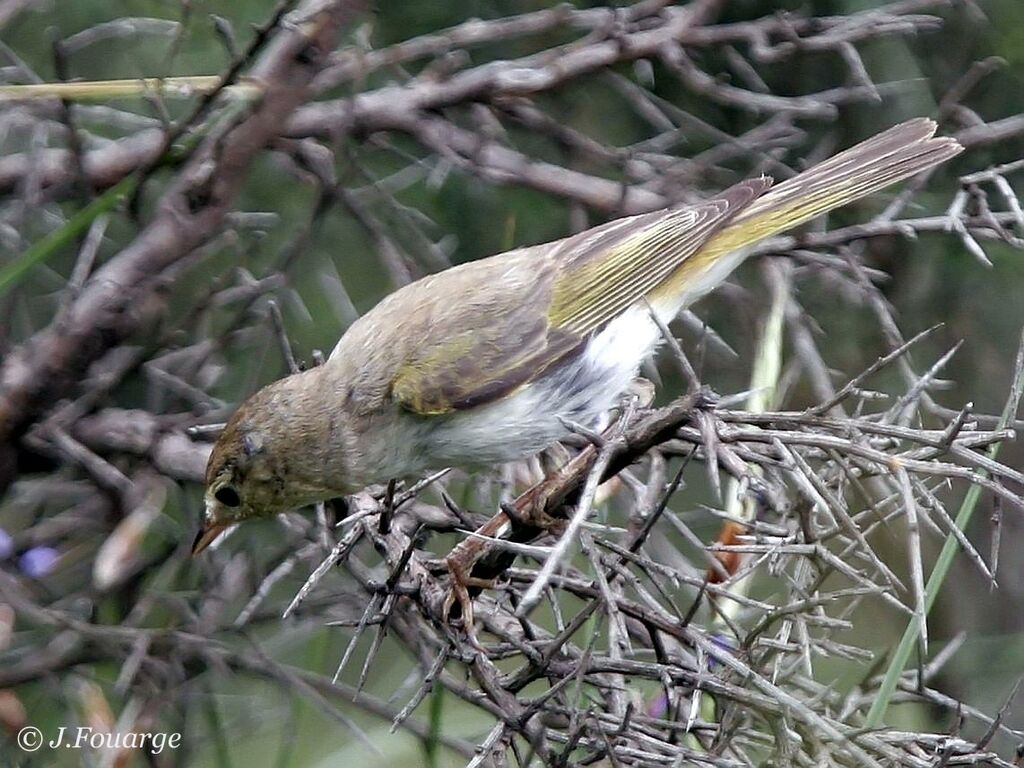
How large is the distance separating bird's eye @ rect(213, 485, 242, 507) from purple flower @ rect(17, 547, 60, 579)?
1.80 ft

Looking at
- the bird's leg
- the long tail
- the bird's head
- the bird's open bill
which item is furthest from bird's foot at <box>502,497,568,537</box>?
the long tail

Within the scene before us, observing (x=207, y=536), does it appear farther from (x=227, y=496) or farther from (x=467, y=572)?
(x=467, y=572)

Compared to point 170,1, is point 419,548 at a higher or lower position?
lower

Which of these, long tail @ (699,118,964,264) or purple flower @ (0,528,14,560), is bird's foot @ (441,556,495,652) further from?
long tail @ (699,118,964,264)

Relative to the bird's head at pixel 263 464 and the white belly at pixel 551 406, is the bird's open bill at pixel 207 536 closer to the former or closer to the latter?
the bird's head at pixel 263 464

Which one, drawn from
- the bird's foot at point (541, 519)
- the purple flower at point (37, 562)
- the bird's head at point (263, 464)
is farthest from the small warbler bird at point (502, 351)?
the bird's foot at point (541, 519)

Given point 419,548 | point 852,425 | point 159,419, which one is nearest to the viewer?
point 852,425

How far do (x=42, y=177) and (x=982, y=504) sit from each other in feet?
11.2

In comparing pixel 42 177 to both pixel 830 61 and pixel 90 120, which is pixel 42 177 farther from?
pixel 830 61

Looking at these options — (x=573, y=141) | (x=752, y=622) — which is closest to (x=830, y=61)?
(x=573, y=141)

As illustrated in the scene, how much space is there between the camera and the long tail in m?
3.48

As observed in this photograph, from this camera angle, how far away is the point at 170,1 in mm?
4117

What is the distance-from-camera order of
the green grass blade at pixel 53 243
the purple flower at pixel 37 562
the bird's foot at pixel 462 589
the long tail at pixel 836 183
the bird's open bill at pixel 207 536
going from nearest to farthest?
1. the bird's foot at pixel 462 589
2. the green grass blade at pixel 53 243
3. the bird's open bill at pixel 207 536
4. the purple flower at pixel 37 562
5. the long tail at pixel 836 183

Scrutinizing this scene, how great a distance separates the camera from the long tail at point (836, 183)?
11.4ft
